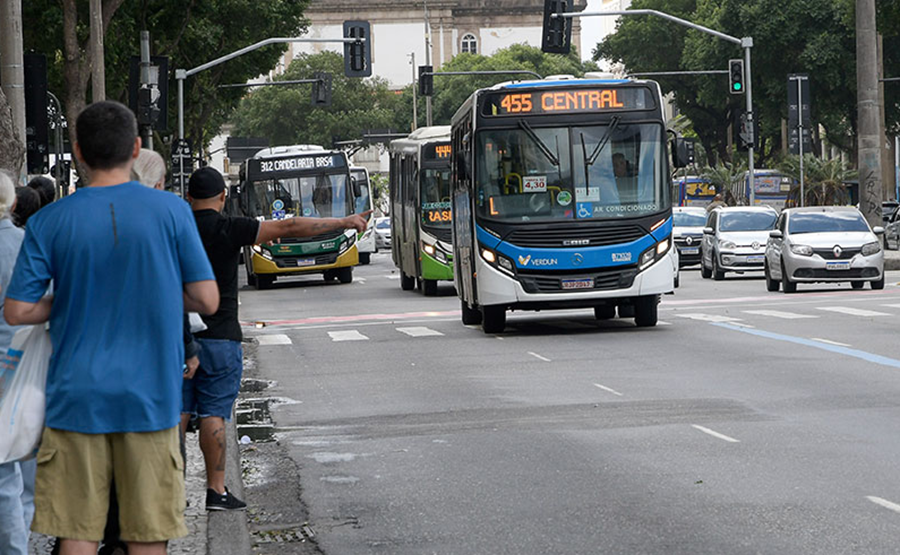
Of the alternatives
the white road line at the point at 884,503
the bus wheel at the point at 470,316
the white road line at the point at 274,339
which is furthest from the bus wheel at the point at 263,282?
the white road line at the point at 884,503

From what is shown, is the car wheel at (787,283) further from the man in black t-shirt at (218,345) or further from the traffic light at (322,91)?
the traffic light at (322,91)

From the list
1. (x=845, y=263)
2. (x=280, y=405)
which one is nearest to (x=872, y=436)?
(x=280, y=405)

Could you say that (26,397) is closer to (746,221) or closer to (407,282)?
(407,282)

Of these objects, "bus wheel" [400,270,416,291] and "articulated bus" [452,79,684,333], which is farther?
"bus wheel" [400,270,416,291]

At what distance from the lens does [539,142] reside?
846 inches

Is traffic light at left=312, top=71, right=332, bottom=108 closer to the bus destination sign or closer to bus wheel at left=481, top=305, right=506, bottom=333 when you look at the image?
bus wheel at left=481, top=305, right=506, bottom=333

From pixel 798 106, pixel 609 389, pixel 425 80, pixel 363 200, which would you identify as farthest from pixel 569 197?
pixel 425 80

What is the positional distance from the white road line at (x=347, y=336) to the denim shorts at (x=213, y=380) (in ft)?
43.8

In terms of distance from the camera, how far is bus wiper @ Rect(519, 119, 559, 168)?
21.4 m

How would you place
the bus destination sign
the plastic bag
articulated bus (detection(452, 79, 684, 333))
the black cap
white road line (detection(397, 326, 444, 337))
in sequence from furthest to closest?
1. white road line (detection(397, 326, 444, 337))
2. the bus destination sign
3. articulated bus (detection(452, 79, 684, 333))
4. the black cap
5. the plastic bag

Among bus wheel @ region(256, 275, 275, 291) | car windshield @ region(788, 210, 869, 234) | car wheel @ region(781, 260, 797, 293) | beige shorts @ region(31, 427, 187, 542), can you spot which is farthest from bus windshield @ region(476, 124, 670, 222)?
bus wheel @ region(256, 275, 275, 291)

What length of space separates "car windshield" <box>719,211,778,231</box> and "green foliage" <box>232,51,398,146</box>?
7723cm

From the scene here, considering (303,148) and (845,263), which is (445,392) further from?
(303,148)

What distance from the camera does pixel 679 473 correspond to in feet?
31.8
